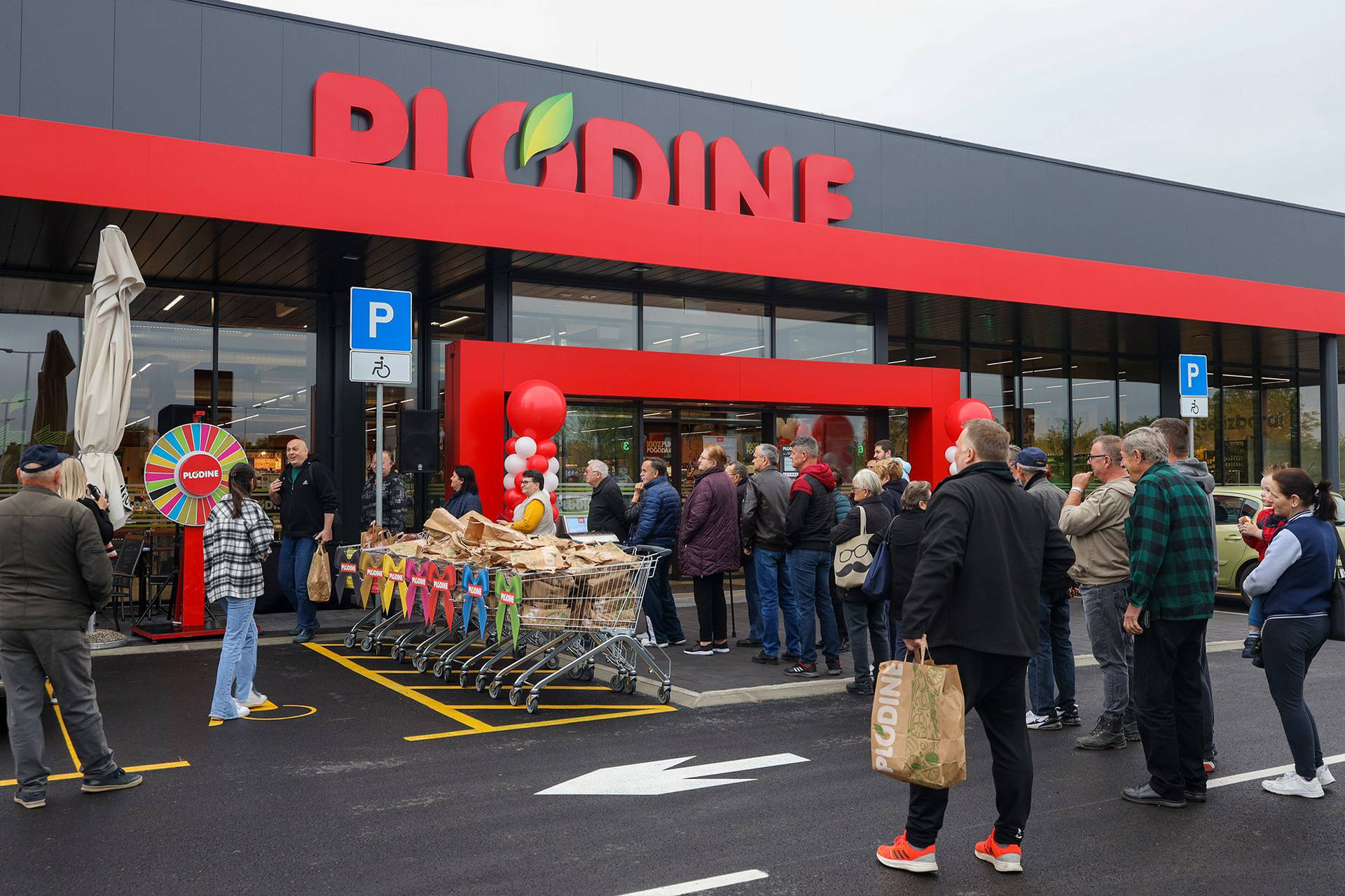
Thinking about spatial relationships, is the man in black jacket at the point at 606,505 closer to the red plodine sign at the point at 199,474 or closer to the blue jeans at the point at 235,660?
the red plodine sign at the point at 199,474

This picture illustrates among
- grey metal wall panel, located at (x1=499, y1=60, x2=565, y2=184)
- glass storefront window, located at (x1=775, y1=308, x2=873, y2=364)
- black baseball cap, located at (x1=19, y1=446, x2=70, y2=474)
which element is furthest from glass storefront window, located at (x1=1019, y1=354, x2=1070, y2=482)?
black baseball cap, located at (x1=19, y1=446, x2=70, y2=474)

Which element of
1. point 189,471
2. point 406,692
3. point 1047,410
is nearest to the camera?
point 406,692

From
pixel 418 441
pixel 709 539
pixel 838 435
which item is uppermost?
pixel 838 435

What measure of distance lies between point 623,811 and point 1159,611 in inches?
121

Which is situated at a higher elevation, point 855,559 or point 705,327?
point 705,327

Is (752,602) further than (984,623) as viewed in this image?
Yes

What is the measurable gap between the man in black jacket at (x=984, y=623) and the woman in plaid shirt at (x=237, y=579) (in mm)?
5097

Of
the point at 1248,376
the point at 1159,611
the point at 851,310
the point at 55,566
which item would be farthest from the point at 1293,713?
the point at 1248,376

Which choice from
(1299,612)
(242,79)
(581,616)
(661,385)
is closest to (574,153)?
(661,385)

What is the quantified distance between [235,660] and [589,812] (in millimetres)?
3564

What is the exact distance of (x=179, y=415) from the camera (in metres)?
13.1

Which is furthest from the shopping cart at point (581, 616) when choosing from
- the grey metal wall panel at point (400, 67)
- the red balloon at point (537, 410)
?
the grey metal wall panel at point (400, 67)

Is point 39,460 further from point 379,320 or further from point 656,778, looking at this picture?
point 379,320

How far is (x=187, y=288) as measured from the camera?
564 inches
